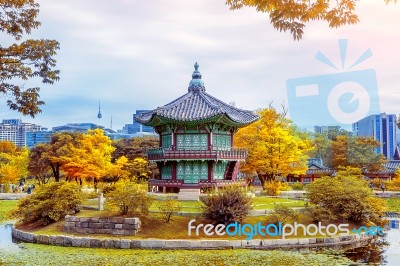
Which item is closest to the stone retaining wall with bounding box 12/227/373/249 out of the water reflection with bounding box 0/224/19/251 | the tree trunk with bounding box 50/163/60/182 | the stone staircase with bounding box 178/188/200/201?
the water reflection with bounding box 0/224/19/251

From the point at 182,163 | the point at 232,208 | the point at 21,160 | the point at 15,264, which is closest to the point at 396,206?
the point at 182,163

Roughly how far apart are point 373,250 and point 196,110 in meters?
15.1

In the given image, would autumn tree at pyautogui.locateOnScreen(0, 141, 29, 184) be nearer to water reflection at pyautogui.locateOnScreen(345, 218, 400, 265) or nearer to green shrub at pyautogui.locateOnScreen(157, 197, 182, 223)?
green shrub at pyautogui.locateOnScreen(157, 197, 182, 223)

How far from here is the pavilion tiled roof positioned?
30011 millimetres

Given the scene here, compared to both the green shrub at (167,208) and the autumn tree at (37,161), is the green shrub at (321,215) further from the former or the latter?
the autumn tree at (37,161)

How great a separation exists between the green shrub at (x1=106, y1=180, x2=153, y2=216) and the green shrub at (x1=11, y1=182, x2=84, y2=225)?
2.28 meters

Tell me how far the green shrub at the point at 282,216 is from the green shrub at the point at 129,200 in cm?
540

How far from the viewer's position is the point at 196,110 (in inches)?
1228

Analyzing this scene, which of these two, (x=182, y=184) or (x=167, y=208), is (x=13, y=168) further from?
(x=167, y=208)

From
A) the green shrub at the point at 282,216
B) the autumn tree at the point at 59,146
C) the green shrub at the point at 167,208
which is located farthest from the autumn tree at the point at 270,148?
the autumn tree at the point at 59,146

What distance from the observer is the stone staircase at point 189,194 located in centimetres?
2839

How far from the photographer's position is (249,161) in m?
39.4

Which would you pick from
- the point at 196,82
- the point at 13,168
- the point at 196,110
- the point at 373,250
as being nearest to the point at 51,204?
the point at 196,110

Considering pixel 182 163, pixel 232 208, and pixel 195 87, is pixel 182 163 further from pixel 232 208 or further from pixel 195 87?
pixel 232 208
